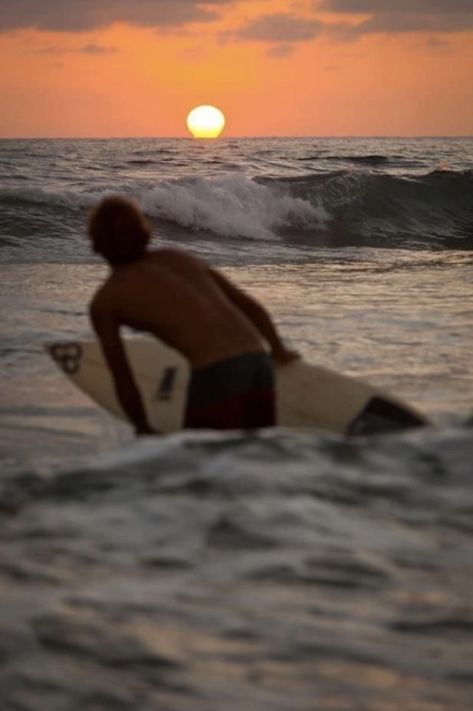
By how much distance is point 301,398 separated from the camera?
6168mm

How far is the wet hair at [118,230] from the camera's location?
5066 mm

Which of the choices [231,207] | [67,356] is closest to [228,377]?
[67,356]

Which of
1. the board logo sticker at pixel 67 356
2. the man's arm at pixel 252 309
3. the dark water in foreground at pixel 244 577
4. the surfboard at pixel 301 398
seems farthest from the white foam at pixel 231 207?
the dark water in foreground at pixel 244 577

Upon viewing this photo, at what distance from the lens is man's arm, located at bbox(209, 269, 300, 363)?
18.0ft

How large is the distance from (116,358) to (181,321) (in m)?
0.33

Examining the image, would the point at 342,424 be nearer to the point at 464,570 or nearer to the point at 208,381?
the point at 208,381

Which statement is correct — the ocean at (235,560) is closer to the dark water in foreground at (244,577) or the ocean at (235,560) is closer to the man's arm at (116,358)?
the dark water in foreground at (244,577)

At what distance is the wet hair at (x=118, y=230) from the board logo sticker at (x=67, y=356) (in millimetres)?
1502

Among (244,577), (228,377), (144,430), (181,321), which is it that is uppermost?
(181,321)

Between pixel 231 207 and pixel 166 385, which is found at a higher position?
pixel 231 207

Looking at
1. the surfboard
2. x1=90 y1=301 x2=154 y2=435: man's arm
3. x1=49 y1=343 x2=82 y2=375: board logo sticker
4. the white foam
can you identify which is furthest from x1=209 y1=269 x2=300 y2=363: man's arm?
the white foam

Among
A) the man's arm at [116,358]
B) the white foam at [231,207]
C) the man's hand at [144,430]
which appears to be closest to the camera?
the man's arm at [116,358]

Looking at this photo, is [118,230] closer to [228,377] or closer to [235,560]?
[228,377]

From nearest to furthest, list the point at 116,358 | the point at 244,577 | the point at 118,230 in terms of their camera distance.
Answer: the point at 244,577 → the point at 118,230 → the point at 116,358
